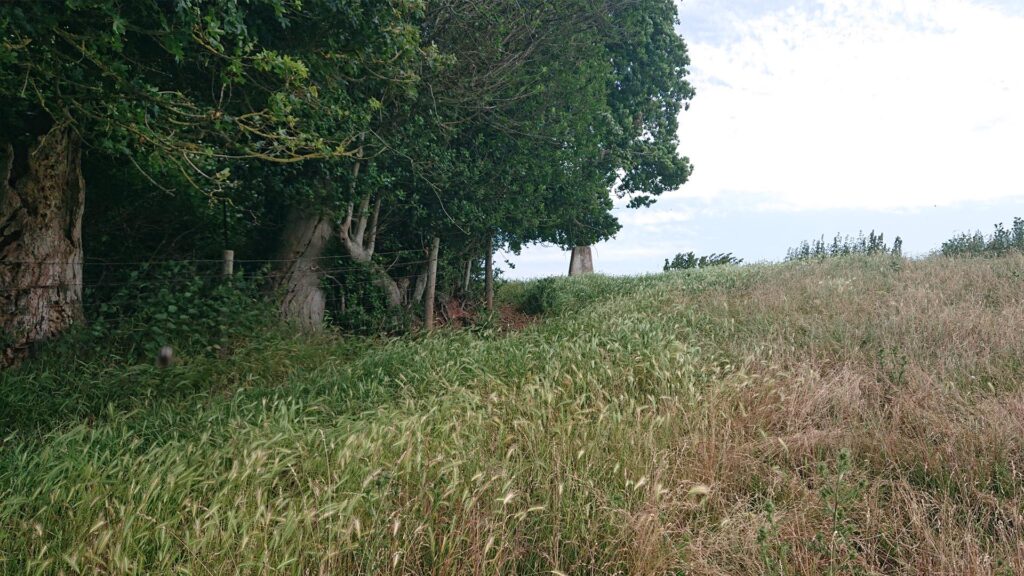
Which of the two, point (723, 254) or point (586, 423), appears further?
point (723, 254)

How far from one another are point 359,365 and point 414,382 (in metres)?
1.20

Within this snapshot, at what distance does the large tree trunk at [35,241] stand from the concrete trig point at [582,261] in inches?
866

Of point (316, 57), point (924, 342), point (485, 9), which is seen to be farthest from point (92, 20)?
point (924, 342)

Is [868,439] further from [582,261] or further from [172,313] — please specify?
[582,261]

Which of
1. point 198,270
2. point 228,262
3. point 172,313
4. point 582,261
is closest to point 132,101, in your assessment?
point 172,313

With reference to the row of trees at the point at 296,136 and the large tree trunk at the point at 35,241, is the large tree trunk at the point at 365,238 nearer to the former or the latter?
the row of trees at the point at 296,136

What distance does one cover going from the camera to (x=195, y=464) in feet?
14.1

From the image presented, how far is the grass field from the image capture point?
328 cm

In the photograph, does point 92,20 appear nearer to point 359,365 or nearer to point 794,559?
point 359,365

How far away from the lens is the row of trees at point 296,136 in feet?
22.6

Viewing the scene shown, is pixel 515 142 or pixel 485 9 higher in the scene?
pixel 485 9

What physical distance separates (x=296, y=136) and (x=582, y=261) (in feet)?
72.8

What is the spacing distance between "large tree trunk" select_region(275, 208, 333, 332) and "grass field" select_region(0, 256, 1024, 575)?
3.31 meters

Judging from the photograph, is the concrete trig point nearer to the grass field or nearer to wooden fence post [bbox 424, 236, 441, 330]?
wooden fence post [bbox 424, 236, 441, 330]
